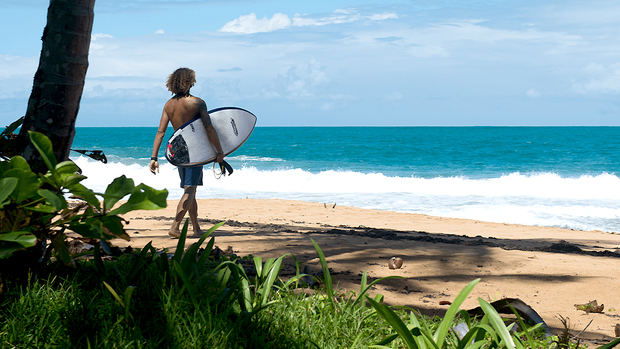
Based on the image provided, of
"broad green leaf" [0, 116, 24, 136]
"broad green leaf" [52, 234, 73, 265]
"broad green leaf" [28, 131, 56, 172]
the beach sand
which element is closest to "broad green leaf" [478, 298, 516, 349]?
the beach sand

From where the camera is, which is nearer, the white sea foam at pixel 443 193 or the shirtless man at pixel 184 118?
the shirtless man at pixel 184 118

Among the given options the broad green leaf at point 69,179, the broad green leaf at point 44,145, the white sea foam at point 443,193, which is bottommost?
the white sea foam at point 443,193

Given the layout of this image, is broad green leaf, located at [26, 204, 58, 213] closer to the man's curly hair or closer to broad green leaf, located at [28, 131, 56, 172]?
broad green leaf, located at [28, 131, 56, 172]

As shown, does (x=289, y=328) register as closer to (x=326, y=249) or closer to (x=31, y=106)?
(x=31, y=106)

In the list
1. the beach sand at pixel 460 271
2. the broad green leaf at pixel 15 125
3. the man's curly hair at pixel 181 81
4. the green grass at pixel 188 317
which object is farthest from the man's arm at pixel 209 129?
the green grass at pixel 188 317

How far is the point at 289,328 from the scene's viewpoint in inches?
94.5

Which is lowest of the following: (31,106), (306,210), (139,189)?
(306,210)

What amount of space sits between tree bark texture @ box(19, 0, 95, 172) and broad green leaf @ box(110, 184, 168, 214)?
0.82 m

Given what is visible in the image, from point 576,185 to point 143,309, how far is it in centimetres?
2343

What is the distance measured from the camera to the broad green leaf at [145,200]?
85.7 inches

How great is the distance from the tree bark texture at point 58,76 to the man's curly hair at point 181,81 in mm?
3038

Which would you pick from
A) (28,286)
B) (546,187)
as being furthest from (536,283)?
(546,187)

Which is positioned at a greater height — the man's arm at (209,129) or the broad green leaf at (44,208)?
the man's arm at (209,129)

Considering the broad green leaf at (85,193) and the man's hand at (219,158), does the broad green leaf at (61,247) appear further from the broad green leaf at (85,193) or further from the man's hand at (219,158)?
the man's hand at (219,158)
